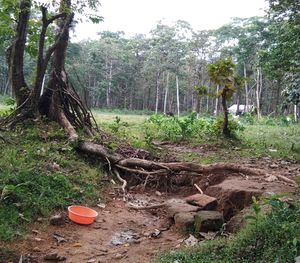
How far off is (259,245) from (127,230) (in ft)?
6.98

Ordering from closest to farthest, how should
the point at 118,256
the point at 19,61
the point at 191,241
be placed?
the point at 118,256 < the point at 191,241 < the point at 19,61

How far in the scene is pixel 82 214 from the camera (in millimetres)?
5258

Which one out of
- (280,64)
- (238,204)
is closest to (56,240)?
(238,204)

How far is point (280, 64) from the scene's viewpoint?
1045cm

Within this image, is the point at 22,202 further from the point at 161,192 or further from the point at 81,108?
the point at 81,108

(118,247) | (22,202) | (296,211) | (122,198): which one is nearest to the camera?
(296,211)

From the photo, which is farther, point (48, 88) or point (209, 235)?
point (48, 88)

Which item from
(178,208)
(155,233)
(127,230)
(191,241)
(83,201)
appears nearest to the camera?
(191,241)

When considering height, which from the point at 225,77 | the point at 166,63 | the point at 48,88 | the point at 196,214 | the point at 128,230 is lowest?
the point at 128,230

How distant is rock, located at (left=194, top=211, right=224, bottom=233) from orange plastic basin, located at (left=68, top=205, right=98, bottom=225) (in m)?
1.49

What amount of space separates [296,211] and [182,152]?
589cm

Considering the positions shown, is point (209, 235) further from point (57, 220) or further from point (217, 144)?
point (217, 144)

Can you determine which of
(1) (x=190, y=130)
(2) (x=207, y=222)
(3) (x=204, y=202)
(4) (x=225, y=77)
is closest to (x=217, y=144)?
(1) (x=190, y=130)

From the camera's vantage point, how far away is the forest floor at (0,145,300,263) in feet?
14.1
